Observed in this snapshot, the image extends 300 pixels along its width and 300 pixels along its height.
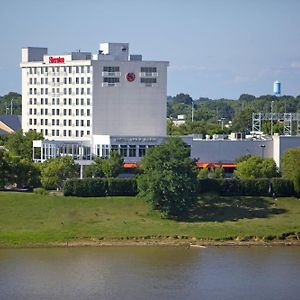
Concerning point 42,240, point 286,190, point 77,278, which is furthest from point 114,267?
point 286,190

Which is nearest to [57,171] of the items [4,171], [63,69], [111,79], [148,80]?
[4,171]

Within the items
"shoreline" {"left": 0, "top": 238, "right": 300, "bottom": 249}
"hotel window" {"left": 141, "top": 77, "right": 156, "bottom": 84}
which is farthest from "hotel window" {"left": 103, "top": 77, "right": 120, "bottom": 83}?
"shoreline" {"left": 0, "top": 238, "right": 300, "bottom": 249}

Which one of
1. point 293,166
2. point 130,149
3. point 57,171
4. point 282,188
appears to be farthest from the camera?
point 130,149

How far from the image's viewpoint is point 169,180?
53.9 meters

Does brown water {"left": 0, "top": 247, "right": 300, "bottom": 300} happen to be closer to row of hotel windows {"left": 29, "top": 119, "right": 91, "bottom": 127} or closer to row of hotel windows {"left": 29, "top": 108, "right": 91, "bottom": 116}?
row of hotel windows {"left": 29, "top": 119, "right": 91, "bottom": 127}

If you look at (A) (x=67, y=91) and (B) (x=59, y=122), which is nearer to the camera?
(A) (x=67, y=91)

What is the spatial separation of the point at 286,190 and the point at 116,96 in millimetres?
15424

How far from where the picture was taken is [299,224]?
176 ft

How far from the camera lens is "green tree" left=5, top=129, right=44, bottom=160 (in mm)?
70125

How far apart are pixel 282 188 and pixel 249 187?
4.95 ft

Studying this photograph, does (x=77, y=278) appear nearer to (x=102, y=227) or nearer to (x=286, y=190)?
(x=102, y=227)

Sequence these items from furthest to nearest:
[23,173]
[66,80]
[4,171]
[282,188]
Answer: [66,80] → [23,173] → [4,171] → [282,188]

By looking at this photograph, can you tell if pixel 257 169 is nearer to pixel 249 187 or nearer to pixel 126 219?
pixel 249 187

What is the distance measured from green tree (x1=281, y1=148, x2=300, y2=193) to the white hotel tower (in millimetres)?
9690
